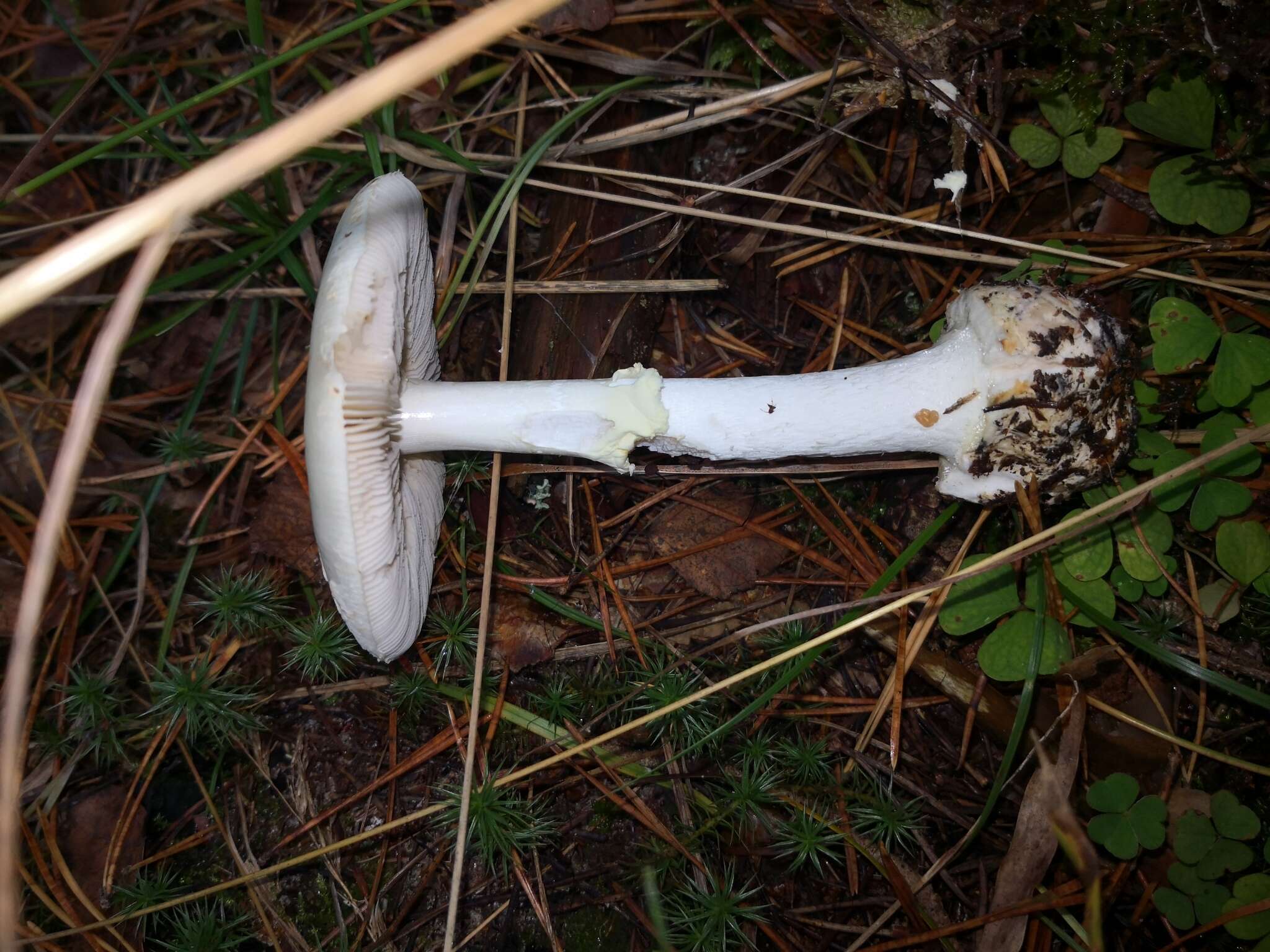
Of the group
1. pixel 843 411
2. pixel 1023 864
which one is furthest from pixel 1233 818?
pixel 843 411

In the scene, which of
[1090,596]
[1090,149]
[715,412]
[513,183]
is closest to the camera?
[715,412]

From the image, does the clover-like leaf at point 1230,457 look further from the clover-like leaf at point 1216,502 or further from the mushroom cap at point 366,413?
the mushroom cap at point 366,413

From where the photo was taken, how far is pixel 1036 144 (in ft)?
7.82

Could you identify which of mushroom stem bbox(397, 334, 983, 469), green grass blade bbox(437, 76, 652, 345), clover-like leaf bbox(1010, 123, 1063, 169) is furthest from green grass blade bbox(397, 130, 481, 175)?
clover-like leaf bbox(1010, 123, 1063, 169)

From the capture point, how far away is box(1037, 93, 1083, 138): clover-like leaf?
2350 millimetres

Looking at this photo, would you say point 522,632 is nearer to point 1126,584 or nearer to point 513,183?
point 513,183

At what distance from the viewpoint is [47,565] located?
0.95 metres

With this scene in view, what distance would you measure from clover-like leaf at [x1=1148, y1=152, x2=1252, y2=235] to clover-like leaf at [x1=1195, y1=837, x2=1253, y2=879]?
1.72 meters

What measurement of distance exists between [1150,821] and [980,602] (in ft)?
2.33

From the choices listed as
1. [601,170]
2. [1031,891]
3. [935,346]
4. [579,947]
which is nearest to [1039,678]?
[1031,891]

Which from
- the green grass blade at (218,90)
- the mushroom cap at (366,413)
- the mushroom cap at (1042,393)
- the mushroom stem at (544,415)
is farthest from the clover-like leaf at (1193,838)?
the green grass blade at (218,90)

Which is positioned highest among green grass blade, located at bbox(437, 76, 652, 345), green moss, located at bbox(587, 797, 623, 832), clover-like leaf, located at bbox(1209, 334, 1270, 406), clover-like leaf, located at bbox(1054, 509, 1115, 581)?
green grass blade, located at bbox(437, 76, 652, 345)

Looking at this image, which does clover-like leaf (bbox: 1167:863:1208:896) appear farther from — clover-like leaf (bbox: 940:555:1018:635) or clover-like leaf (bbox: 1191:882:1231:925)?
clover-like leaf (bbox: 940:555:1018:635)

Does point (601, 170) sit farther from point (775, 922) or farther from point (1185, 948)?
point (1185, 948)
